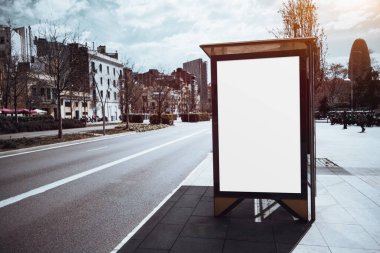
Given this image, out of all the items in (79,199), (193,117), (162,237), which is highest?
(193,117)

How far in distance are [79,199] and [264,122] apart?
4.40 meters

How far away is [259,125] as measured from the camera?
4816mm

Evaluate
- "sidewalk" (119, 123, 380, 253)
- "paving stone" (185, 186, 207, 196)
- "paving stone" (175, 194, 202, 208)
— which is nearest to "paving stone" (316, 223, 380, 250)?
"sidewalk" (119, 123, 380, 253)

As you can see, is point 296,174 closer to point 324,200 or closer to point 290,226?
point 290,226

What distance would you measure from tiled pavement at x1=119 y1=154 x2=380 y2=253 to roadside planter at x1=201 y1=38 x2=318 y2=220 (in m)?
0.33

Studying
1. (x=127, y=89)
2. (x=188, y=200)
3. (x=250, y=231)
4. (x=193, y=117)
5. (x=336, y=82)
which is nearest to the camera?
(x=250, y=231)

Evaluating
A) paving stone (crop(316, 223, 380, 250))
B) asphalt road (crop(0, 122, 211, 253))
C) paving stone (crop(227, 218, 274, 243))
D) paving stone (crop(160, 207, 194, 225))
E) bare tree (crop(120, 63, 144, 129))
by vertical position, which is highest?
bare tree (crop(120, 63, 144, 129))

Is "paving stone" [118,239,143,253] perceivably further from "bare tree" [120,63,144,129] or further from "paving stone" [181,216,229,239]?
"bare tree" [120,63,144,129]

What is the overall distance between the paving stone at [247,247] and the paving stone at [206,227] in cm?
29

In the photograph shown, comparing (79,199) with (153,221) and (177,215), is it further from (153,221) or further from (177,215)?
(177,215)

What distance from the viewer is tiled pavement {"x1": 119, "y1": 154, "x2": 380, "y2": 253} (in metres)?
3.88

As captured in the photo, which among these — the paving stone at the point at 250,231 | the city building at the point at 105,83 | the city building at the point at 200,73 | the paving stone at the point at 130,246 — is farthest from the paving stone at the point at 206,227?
the city building at the point at 200,73

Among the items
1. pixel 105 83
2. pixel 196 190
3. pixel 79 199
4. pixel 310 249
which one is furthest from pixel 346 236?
pixel 105 83

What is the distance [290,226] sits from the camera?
453 cm
